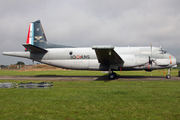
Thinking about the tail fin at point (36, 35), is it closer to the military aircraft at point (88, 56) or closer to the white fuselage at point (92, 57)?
the military aircraft at point (88, 56)

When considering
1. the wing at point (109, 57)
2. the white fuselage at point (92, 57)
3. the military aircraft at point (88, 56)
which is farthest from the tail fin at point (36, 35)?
the wing at point (109, 57)

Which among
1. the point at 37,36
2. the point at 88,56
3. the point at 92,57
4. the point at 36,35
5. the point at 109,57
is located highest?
the point at 36,35

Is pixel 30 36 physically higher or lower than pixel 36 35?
lower

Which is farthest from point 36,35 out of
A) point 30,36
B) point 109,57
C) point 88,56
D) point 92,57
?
point 109,57

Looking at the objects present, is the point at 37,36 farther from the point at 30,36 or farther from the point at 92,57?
the point at 92,57

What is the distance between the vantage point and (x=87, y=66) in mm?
18672

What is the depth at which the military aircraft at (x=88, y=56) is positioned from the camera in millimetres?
16053

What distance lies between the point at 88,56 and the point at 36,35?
9.14 metres

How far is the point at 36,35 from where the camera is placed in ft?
70.7

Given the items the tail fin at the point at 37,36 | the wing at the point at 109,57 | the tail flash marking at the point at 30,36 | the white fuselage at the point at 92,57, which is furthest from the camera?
the tail flash marking at the point at 30,36

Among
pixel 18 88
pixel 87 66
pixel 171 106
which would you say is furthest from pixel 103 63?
pixel 171 106

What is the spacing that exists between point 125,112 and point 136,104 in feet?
4.13

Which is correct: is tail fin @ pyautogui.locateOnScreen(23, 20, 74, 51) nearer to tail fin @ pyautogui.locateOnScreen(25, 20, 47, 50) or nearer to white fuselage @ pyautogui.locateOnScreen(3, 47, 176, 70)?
tail fin @ pyautogui.locateOnScreen(25, 20, 47, 50)

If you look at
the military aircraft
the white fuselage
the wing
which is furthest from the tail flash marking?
the wing
